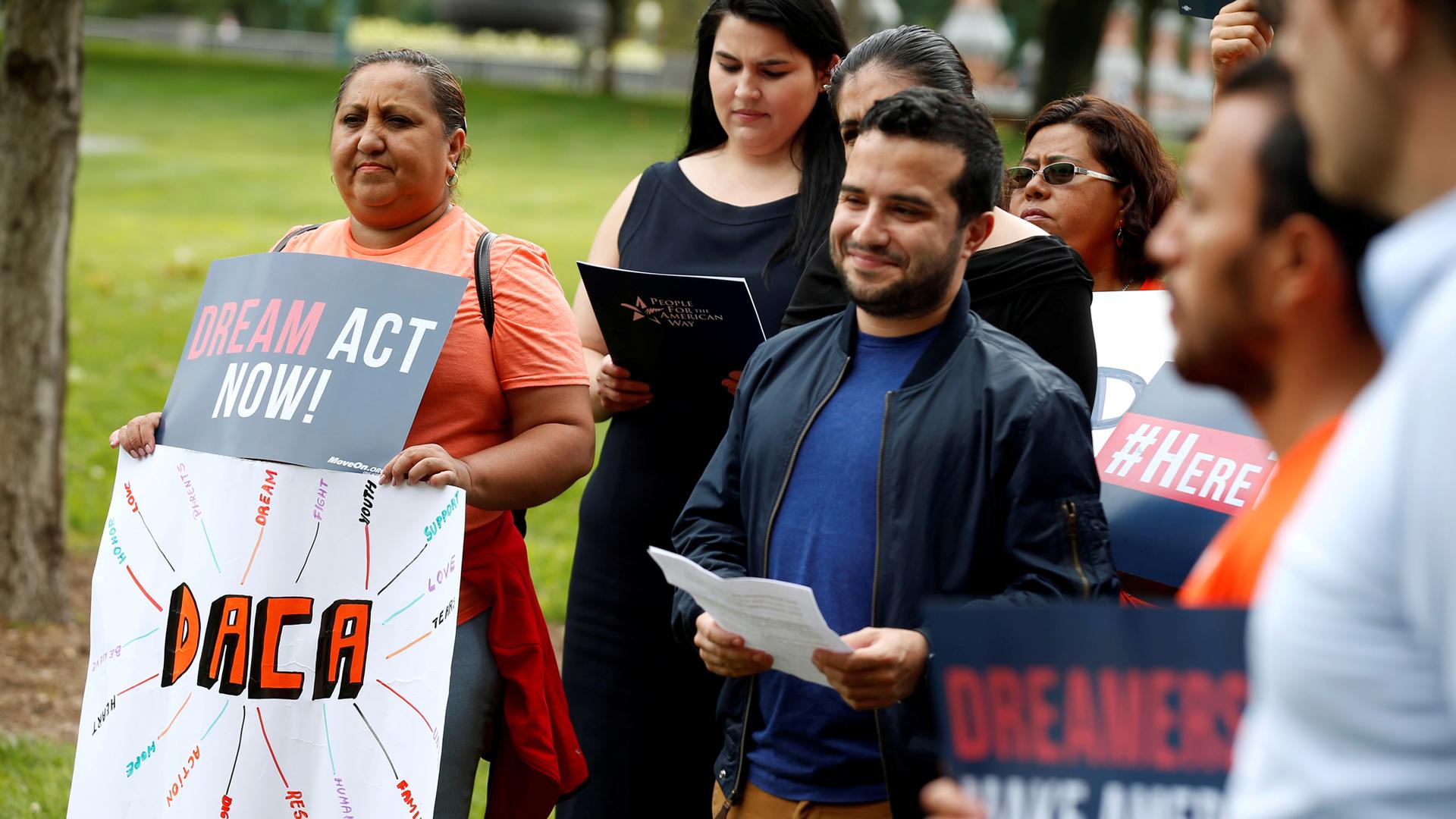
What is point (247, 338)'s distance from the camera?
3.39 meters

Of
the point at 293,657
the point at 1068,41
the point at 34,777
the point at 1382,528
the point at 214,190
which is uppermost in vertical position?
the point at 1382,528

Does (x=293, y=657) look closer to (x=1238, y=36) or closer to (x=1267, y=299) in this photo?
(x=1267, y=299)

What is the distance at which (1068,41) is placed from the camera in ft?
59.6

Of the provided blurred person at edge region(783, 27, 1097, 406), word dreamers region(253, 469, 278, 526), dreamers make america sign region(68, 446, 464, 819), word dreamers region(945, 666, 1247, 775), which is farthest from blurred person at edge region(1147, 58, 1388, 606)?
word dreamers region(253, 469, 278, 526)

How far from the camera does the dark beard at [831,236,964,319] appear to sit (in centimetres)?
275

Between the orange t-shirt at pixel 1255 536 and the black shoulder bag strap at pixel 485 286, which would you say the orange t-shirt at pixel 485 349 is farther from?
the orange t-shirt at pixel 1255 536

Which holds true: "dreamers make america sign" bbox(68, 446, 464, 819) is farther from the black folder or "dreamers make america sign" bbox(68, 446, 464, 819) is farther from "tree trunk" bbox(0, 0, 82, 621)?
"tree trunk" bbox(0, 0, 82, 621)

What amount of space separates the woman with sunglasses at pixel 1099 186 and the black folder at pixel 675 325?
3.00ft

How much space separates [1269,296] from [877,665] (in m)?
1.14

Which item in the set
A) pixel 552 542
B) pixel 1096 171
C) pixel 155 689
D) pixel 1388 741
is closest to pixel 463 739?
pixel 155 689

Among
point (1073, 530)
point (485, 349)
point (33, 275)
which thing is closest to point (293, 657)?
point (485, 349)

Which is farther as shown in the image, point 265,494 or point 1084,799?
point 265,494

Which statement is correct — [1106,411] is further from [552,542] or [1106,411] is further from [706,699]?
[552,542]

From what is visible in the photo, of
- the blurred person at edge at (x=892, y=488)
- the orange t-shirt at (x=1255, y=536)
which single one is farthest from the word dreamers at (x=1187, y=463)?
the orange t-shirt at (x=1255, y=536)
